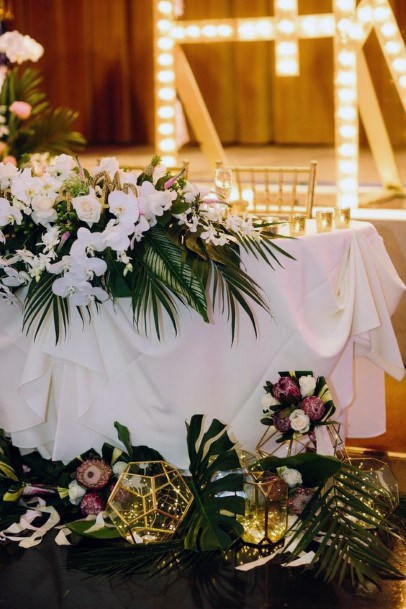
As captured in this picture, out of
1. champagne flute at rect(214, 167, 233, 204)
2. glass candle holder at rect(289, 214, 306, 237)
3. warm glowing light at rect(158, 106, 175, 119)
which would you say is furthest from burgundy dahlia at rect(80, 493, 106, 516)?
warm glowing light at rect(158, 106, 175, 119)

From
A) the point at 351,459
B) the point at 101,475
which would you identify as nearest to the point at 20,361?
the point at 101,475

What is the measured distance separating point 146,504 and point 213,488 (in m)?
0.21

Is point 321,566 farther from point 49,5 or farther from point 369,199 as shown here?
point 49,5

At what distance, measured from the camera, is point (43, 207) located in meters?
3.14

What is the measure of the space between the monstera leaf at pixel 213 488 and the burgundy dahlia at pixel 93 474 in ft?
0.89

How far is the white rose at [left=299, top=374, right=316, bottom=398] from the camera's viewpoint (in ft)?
10.7

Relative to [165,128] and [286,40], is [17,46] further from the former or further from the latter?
[286,40]

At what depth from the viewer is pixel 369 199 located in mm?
5523

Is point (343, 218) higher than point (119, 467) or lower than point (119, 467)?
higher

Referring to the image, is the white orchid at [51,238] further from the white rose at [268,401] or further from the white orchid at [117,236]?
the white rose at [268,401]

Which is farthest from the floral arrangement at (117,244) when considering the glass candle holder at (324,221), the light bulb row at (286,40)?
the light bulb row at (286,40)

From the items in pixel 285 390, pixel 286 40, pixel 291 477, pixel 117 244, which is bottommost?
pixel 291 477

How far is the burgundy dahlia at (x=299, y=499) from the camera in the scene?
3.18 metres

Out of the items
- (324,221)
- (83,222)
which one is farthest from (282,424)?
(83,222)
